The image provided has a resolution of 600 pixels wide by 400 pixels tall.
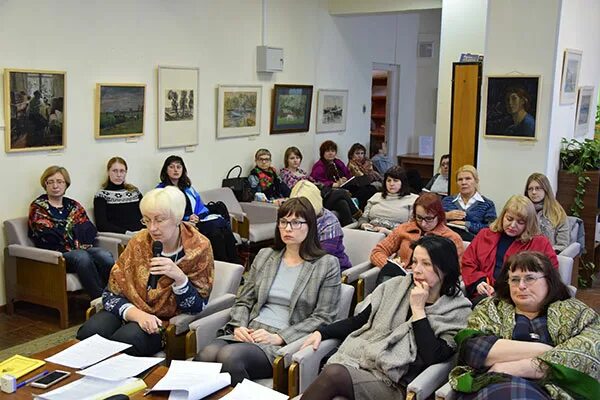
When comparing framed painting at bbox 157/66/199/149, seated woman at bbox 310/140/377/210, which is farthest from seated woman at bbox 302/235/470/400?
seated woman at bbox 310/140/377/210

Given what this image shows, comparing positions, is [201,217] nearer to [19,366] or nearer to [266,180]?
[266,180]

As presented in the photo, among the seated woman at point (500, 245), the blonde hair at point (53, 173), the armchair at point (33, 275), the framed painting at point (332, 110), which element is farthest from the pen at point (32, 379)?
the framed painting at point (332, 110)

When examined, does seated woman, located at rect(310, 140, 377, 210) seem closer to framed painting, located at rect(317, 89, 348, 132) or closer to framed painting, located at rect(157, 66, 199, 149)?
framed painting, located at rect(317, 89, 348, 132)

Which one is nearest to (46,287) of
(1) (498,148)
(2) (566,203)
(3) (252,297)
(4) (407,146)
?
(3) (252,297)

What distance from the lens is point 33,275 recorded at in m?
5.40

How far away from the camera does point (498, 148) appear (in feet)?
21.2

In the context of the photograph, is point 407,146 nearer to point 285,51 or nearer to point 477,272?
point 285,51

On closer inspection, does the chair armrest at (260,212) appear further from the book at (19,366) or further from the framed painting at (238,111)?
the book at (19,366)

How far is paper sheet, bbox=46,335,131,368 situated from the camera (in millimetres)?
2990

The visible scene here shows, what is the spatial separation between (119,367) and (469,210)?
3.83 m

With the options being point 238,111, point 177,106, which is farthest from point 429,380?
point 238,111

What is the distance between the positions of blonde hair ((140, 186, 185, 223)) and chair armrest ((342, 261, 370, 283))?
1505 millimetres

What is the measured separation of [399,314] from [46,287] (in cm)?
331

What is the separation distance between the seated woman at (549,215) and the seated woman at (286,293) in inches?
103
